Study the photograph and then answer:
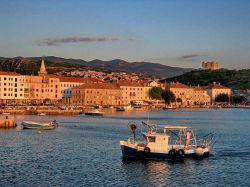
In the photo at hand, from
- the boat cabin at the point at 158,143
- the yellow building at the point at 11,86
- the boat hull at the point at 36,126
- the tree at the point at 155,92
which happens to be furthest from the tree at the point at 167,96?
the boat cabin at the point at 158,143

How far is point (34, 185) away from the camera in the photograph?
30.8 m

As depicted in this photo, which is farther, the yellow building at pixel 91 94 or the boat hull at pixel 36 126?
the yellow building at pixel 91 94

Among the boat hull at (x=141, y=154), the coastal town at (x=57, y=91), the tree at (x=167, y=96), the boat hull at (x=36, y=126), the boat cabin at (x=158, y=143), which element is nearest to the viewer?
the boat hull at (x=141, y=154)

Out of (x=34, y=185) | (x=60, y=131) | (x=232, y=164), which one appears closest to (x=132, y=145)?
(x=232, y=164)

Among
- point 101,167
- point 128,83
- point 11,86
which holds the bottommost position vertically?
point 101,167

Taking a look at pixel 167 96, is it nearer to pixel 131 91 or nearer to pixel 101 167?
pixel 131 91

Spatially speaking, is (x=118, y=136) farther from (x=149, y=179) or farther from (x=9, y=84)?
(x=9, y=84)

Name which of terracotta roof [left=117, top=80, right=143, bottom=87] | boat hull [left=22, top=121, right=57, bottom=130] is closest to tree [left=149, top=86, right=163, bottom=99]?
terracotta roof [left=117, top=80, right=143, bottom=87]

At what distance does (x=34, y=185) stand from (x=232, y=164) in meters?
16.7

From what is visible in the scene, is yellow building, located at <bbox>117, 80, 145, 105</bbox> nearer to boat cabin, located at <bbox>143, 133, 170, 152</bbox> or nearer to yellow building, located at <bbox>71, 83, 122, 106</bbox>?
yellow building, located at <bbox>71, 83, 122, 106</bbox>

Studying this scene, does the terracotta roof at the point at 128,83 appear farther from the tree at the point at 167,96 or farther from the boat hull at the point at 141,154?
the boat hull at the point at 141,154

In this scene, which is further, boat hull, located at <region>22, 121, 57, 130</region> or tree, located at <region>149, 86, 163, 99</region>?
tree, located at <region>149, 86, 163, 99</region>

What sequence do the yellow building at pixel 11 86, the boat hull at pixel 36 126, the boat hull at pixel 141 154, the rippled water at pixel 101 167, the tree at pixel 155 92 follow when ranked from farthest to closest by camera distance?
the tree at pixel 155 92 < the yellow building at pixel 11 86 < the boat hull at pixel 36 126 < the boat hull at pixel 141 154 < the rippled water at pixel 101 167

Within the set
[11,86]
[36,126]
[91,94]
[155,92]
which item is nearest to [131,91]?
[155,92]
